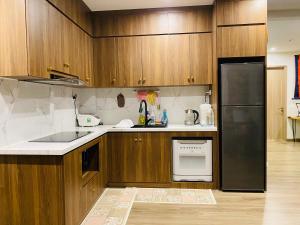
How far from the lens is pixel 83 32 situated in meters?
3.37

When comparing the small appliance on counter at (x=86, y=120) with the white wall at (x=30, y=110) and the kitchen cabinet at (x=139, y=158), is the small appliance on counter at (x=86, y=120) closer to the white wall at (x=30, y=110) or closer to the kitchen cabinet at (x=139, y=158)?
the white wall at (x=30, y=110)

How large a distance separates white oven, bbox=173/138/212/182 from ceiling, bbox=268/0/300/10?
7.00ft

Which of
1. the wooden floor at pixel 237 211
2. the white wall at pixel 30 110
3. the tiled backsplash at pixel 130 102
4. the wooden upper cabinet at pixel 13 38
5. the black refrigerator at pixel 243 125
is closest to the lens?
the wooden upper cabinet at pixel 13 38

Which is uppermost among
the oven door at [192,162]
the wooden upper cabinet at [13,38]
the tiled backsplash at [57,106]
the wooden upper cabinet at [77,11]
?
the wooden upper cabinet at [77,11]

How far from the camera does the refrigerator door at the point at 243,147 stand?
3.26 metres

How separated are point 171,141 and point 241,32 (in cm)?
170

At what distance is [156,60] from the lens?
370 centimetres

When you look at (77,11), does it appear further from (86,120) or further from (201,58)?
(201,58)

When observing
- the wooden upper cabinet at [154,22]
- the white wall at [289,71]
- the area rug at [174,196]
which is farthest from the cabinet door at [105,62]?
the white wall at [289,71]

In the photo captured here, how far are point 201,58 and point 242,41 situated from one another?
0.60 metres

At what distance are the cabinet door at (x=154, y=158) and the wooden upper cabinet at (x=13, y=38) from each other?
185cm

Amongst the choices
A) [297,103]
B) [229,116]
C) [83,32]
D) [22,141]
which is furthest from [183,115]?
[297,103]

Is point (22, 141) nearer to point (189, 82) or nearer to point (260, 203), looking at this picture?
point (189, 82)

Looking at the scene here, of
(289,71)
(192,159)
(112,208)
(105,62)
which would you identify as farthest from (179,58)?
(289,71)
